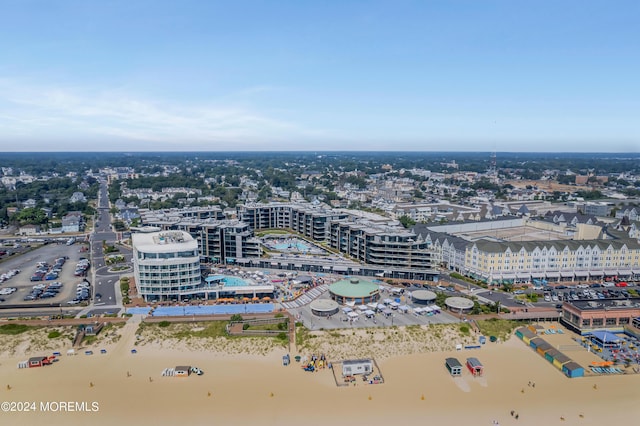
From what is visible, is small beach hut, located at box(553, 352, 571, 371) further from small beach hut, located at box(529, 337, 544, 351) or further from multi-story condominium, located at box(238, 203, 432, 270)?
multi-story condominium, located at box(238, 203, 432, 270)

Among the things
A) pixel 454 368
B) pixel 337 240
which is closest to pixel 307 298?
pixel 454 368

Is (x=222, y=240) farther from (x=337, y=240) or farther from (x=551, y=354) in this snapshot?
(x=551, y=354)

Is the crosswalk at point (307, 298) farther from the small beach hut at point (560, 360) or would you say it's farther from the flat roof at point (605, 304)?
the flat roof at point (605, 304)

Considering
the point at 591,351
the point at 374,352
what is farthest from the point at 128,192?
the point at 591,351

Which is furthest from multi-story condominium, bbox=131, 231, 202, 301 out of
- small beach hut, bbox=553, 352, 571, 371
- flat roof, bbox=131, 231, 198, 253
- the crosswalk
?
small beach hut, bbox=553, 352, 571, 371

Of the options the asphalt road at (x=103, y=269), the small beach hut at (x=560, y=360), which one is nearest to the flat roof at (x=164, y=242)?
the asphalt road at (x=103, y=269)
